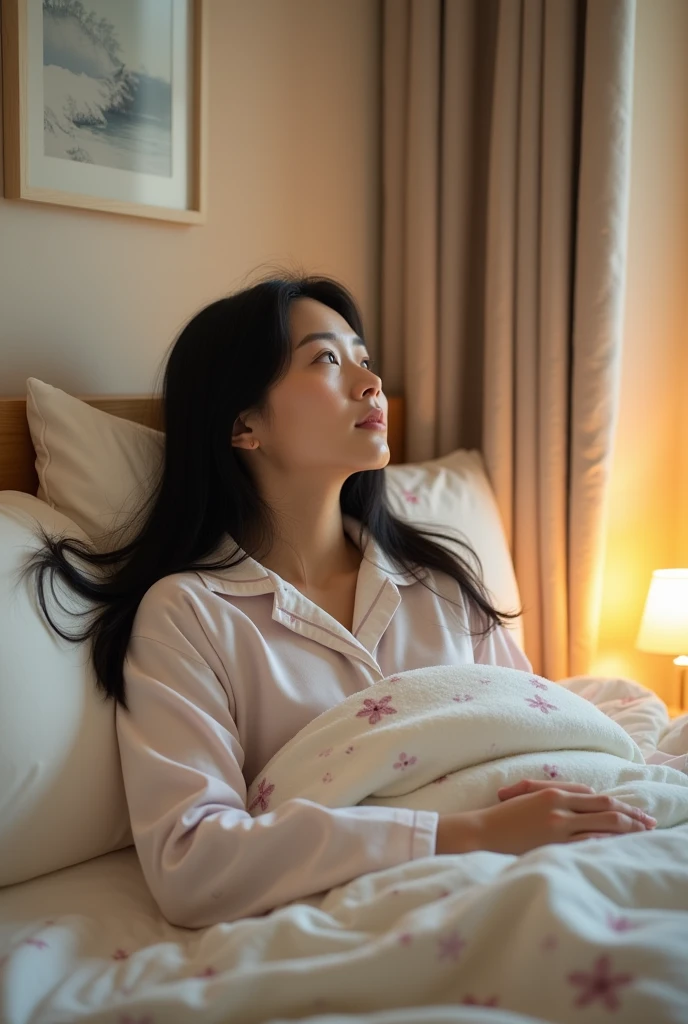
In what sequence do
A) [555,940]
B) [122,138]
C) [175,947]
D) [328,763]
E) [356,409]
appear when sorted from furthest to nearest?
[122,138]
[356,409]
[328,763]
[175,947]
[555,940]

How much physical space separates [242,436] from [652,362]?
1.07 metres

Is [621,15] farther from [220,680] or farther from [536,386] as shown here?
[220,680]

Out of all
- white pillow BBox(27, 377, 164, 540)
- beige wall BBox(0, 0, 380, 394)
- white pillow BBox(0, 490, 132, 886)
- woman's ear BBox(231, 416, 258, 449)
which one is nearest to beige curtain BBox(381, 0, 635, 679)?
beige wall BBox(0, 0, 380, 394)

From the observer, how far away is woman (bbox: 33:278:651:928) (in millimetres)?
1137

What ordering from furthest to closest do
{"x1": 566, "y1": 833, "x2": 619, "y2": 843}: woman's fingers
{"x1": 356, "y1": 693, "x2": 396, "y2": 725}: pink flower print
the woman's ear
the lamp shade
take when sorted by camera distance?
the lamp shade < the woman's ear < {"x1": 356, "y1": 693, "x2": 396, "y2": 725}: pink flower print < {"x1": 566, "y1": 833, "x2": 619, "y2": 843}: woman's fingers

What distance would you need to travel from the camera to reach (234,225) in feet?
6.72

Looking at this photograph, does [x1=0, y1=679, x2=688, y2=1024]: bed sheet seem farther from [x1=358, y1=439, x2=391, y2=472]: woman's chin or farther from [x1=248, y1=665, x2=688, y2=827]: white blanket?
[x1=358, y1=439, x2=391, y2=472]: woman's chin

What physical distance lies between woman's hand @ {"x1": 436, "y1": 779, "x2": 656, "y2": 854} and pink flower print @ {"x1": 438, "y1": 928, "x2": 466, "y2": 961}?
0.23 m

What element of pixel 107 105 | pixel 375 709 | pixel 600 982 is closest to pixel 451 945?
pixel 600 982

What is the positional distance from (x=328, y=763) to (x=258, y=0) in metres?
1.57

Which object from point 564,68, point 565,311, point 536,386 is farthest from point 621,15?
point 536,386

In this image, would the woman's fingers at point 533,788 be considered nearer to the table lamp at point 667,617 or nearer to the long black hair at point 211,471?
the long black hair at point 211,471

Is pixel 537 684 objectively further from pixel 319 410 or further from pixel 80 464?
pixel 80 464

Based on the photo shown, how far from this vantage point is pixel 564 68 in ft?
6.48
